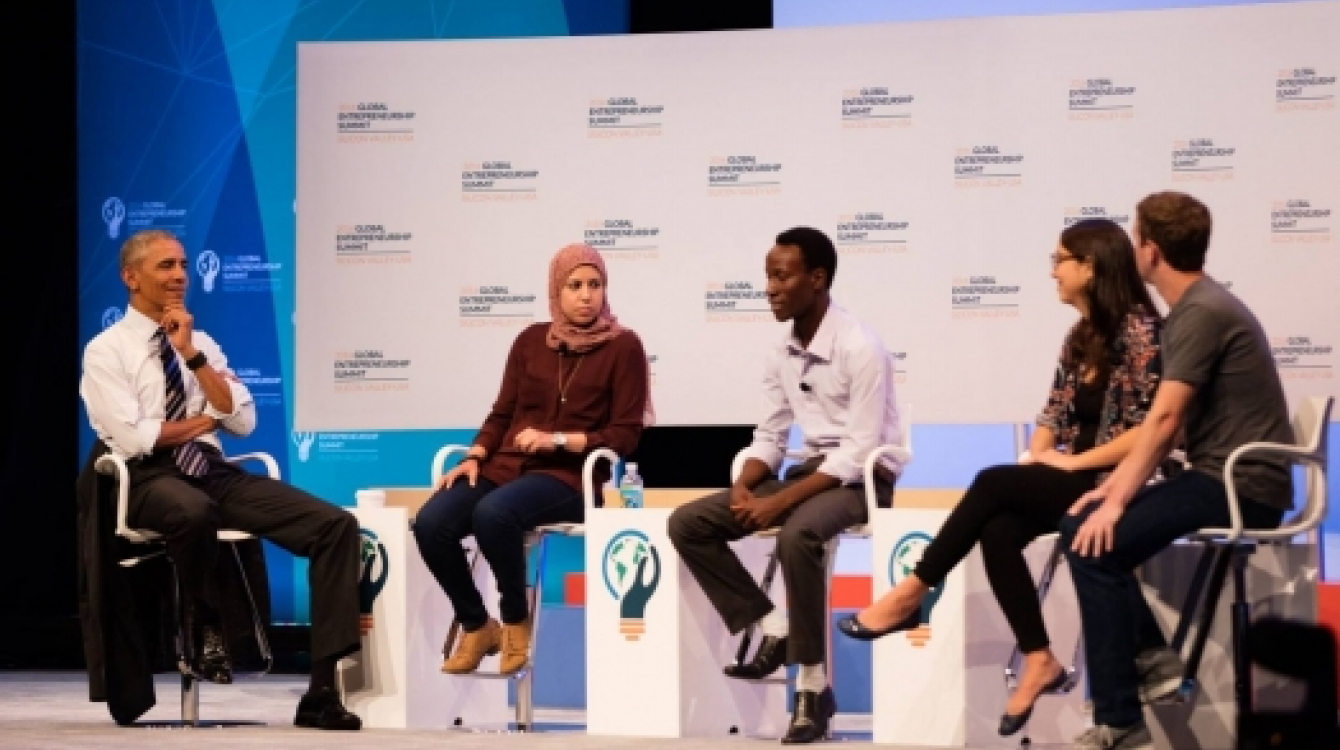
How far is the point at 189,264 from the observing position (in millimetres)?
8977

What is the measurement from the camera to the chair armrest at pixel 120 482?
242 inches

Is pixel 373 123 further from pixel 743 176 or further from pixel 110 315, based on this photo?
pixel 110 315

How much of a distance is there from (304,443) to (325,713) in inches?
116

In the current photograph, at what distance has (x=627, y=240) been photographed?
757cm

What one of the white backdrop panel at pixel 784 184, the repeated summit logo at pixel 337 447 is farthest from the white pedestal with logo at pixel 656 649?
the repeated summit logo at pixel 337 447

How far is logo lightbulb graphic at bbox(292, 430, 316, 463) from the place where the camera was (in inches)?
353

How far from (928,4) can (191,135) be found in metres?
3.28

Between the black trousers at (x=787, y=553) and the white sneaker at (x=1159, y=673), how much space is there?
0.95m

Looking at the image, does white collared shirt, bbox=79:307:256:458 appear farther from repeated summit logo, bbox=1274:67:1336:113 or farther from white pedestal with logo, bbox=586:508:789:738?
repeated summit logo, bbox=1274:67:1336:113

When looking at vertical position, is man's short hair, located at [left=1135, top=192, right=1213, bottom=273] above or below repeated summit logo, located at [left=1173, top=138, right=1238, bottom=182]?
below

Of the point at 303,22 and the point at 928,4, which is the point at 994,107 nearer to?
the point at 928,4

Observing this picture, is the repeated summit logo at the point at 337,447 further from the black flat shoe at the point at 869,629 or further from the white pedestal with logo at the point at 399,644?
the black flat shoe at the point at 869,629

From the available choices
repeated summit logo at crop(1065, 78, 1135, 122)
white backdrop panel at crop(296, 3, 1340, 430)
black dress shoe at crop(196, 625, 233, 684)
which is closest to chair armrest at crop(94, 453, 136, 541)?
black dress shoe at crop(196, 625, 233, 684)

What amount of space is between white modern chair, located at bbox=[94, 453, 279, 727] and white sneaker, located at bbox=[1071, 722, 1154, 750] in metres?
2.59
